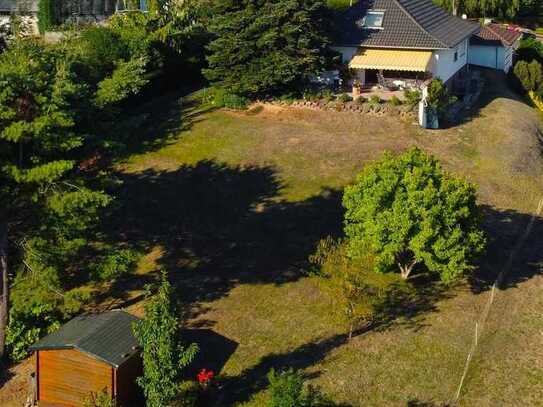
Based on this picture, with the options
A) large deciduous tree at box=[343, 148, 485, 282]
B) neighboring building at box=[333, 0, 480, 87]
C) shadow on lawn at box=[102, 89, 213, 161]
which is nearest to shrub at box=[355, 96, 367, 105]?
neighboring building at box=[333, 0, 480, 87]

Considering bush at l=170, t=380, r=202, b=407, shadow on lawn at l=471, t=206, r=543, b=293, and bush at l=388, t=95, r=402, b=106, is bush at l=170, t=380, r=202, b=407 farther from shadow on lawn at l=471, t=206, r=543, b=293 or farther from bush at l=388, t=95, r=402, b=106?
bush at l=388, t=95, r=402, b=106

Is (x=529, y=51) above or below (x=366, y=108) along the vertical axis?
above

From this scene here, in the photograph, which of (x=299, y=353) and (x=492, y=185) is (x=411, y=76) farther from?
(x=299, y=353)

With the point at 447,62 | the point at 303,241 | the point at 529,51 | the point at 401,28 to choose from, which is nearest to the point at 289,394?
the point at 303,241

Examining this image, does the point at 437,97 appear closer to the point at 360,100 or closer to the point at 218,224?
the point at 360,100

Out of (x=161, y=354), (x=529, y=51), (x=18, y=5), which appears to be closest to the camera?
(x=161, y=354)

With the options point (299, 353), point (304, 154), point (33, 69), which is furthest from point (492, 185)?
point (33, 69)

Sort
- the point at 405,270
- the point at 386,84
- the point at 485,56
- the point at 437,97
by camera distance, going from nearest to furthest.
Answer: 1. the point at 405,270
2. the point at 437,97
3. the point at 386,84
4. the point at 485,56
